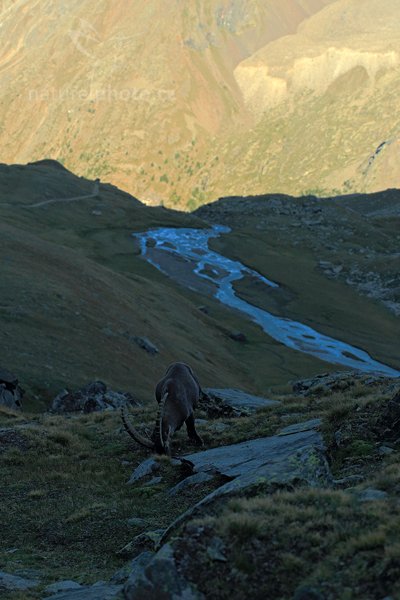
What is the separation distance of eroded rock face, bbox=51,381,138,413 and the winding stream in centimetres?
5066

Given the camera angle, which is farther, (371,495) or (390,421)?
(390,421)

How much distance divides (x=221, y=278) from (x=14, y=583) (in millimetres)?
124903

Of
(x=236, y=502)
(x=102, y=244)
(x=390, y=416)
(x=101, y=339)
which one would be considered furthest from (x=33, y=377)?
(x=102, y=244)

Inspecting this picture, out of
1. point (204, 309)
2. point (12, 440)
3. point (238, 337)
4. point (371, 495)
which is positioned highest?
point (371, 495)

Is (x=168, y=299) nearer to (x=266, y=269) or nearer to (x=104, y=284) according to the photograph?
(x=104, y=284)

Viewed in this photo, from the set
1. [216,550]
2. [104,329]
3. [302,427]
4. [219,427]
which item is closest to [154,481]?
[302,427]

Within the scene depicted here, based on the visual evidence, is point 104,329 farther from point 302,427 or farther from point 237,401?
point 302,427

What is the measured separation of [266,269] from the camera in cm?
14462

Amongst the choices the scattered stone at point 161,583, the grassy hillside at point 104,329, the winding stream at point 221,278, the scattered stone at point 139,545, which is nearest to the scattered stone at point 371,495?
the scattered stone at point 161,583

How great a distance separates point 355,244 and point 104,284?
110m

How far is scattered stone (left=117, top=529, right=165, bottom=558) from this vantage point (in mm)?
13578

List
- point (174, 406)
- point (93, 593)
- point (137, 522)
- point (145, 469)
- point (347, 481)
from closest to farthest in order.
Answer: point (93, 593)
point (347, 481)
point (137, 522)
point (145, 469)
point (174, 406)

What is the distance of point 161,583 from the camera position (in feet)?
30.1

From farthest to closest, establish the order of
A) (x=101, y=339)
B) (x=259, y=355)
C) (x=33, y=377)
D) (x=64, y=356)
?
(x=259, y=355)
(x=101, y=339)
(x=64, y=356)
(x=33, y=377)
